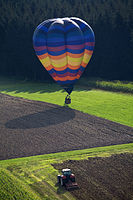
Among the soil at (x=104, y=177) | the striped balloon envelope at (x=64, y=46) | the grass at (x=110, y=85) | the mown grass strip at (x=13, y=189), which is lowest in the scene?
the soil at (x=104, y=177)

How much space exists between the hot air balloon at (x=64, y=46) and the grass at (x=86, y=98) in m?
3.38

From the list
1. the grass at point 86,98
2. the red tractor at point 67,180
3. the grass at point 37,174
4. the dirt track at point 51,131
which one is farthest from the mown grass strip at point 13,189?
the grass at point 86,98

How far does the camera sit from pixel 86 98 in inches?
1414

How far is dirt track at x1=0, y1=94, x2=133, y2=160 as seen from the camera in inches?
830

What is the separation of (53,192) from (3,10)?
48307 mm

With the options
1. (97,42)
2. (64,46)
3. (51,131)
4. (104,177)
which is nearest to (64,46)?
(64,46)

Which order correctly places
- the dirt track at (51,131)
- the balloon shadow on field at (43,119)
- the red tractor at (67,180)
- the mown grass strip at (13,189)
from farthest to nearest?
the balloon shadow on field at (43,119), the dirt track at (51,131), the red tractor at (67,180), the mown grass strip at (13,189)

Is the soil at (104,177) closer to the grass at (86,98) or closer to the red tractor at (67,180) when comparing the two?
the red tractor at (67,180)

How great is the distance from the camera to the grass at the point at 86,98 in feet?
96.1

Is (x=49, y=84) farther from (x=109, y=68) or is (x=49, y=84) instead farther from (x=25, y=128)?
(x=25, y=128)

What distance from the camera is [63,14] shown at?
1992 inches

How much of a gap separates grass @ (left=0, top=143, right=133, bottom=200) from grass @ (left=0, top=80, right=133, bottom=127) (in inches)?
266

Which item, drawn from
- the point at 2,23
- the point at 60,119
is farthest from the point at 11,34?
the point at 60,119

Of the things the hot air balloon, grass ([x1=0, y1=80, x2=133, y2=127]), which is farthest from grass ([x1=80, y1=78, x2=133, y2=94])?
the hot air balloon
